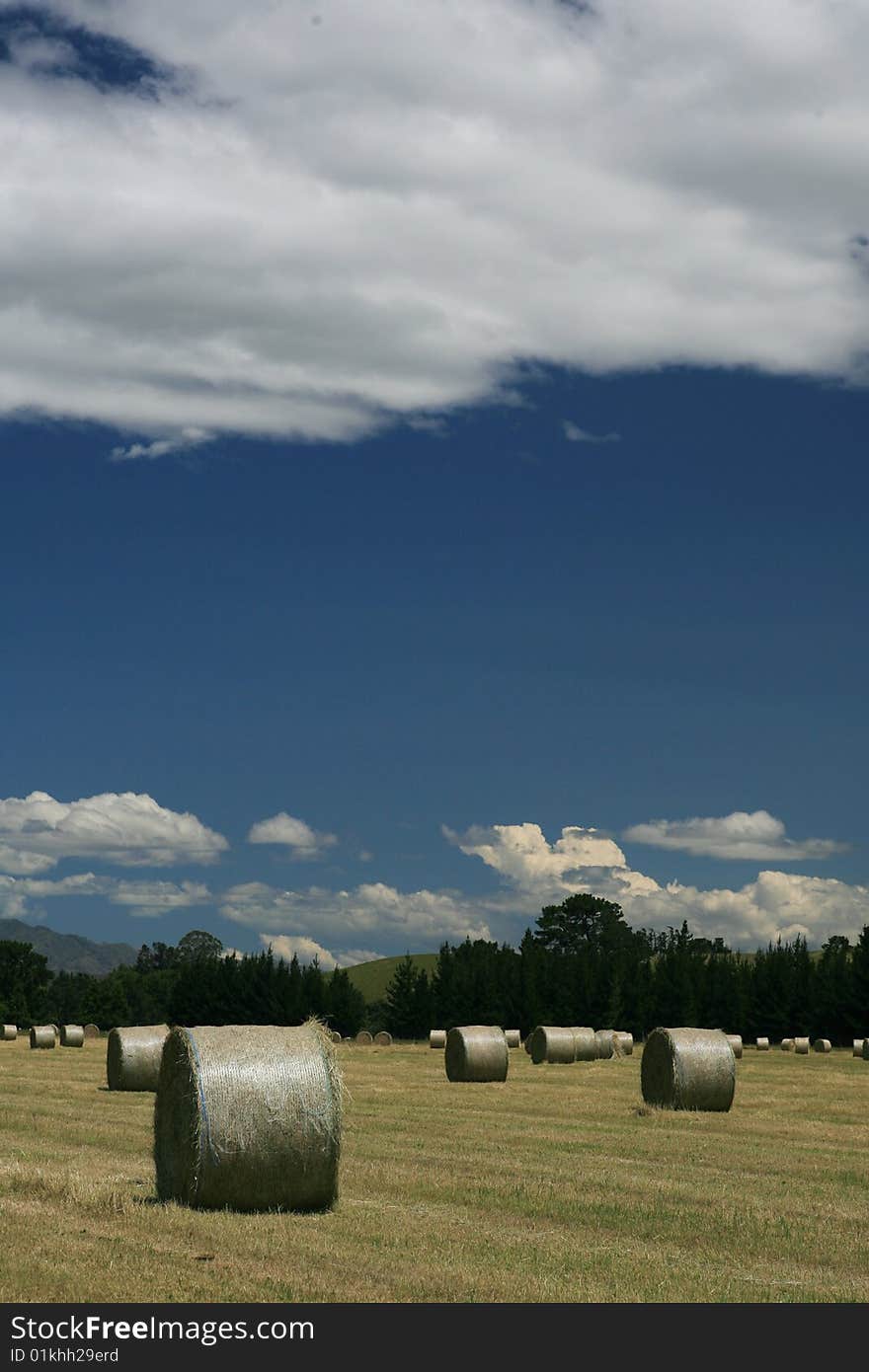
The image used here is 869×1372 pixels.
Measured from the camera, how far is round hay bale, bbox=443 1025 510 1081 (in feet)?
141

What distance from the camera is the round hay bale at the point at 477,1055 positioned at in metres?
42.9

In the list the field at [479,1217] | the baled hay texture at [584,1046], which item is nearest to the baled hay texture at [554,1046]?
the baled hay texture at [584,1046]

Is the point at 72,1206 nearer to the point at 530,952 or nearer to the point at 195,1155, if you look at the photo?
the point at 195,1155

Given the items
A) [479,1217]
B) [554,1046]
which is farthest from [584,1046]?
[479,1217]

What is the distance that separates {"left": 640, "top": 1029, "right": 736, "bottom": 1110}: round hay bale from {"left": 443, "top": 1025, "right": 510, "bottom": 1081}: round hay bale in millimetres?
10603

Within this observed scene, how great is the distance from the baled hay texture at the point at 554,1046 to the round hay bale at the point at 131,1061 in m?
18.5

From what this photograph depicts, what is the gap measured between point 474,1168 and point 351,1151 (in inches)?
94.3

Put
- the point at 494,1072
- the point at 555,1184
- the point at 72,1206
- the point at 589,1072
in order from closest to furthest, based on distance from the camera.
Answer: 1. the point at 72,1206
2. the point at 555,1184
3. the point at 494,1072
4. the point at 589,1072

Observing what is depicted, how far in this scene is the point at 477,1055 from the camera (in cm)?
4294

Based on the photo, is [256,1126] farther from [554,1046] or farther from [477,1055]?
[554,1046]

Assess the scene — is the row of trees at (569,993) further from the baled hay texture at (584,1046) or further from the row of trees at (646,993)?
the baled hay texture at (584,1046)
